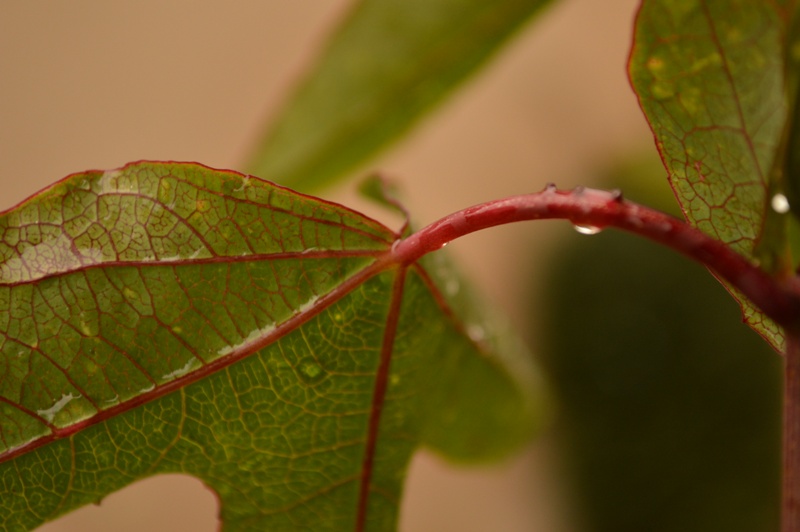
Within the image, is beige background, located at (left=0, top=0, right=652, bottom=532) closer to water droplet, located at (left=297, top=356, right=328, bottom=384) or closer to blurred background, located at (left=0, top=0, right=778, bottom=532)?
blurred background, located at (left=0, top=0, right=778, bottom=532)

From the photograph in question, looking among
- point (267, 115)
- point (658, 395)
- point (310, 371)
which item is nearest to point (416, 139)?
point (267, 115)

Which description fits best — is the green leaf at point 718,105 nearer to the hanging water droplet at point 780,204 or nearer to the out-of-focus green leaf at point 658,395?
the hanging water droplet at point 780,204

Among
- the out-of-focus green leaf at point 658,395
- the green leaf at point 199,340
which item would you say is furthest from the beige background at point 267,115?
the green leaf at point 199,340

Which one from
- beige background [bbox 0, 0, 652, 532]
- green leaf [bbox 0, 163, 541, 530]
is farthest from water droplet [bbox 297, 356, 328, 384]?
beige background [bbox 0, 0, 652, 532]

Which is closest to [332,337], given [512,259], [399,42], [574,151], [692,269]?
[399,42]

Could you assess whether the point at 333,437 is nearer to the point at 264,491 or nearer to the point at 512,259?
the point at 264,491

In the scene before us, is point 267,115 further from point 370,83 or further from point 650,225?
point 650,225
